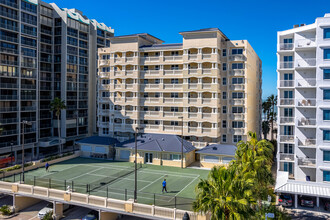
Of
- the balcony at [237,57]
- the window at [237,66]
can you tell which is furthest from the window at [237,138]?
the balcony at [237,57]

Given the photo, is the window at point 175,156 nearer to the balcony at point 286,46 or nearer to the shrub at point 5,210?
the balcony at point 286,46

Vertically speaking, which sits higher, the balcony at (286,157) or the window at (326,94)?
the window at (326,94)

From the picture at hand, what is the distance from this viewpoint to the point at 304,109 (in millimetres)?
41312

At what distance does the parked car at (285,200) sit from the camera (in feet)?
113

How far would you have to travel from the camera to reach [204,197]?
65.1 ft

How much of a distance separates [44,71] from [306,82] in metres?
58.2

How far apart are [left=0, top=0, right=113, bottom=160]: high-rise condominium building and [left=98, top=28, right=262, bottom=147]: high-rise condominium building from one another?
430 inches

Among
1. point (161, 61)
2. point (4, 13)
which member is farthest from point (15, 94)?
point (161, 61)

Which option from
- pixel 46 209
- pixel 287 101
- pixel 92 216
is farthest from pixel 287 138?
pixel 46 209

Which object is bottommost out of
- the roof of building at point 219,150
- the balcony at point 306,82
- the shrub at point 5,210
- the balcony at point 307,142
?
the shrub at point 5,210

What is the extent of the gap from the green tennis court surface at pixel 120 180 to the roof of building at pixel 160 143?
3.32m

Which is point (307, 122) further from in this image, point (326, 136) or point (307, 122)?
point (326, 136)

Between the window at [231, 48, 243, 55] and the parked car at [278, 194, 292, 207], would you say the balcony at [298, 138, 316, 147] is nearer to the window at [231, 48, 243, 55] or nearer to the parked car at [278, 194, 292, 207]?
the parked car at [278, 194, 292, 207]

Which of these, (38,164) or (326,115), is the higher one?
(326,115)
